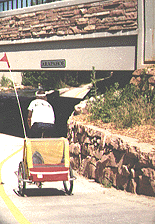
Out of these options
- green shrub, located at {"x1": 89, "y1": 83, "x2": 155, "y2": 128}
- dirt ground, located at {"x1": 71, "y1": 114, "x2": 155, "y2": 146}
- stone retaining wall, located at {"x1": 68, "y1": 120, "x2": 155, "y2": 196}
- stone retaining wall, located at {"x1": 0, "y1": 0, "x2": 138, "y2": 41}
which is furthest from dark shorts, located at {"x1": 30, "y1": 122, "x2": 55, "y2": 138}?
stone retaining wall, located at {"x1": 0, "y1": 0, "x2": 138, "y2": 41}

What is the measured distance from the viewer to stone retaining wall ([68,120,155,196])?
7.41m

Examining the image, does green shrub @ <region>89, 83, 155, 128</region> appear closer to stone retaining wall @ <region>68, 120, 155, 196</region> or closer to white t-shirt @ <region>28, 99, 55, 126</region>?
stone retaining wall @ <region>68, 120, 155, 196</region>

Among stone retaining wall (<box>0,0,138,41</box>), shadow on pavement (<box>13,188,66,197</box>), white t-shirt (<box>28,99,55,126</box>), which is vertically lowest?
shadow on pavement (<box>13,188,66,197</box>)

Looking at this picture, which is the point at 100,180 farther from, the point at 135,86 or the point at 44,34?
the point at 44,34

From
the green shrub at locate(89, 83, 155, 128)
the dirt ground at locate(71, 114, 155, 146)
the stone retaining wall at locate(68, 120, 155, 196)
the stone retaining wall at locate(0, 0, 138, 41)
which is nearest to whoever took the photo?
the stone retaining wall at locate(68, 120, 155, 196)

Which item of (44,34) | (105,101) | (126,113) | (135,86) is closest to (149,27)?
(135,86)

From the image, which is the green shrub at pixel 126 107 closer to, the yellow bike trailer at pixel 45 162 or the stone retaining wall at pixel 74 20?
the stone retaining wall at pixel 74 20

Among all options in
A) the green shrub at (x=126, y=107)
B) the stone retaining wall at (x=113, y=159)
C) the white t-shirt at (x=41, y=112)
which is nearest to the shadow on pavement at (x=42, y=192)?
the stone retaining wall at (x=113, y=159)

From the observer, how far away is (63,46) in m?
14.4

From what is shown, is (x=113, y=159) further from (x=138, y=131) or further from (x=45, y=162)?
(x=45, y=162)

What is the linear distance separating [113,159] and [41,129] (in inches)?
75.1

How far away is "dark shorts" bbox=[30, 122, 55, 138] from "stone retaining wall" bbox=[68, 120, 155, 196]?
1.08 meters

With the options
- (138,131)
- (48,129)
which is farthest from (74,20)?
(138,131)

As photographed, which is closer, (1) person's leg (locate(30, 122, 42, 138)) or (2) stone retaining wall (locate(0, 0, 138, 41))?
(1) person's leg (locate(30, 122, 42, 138))
